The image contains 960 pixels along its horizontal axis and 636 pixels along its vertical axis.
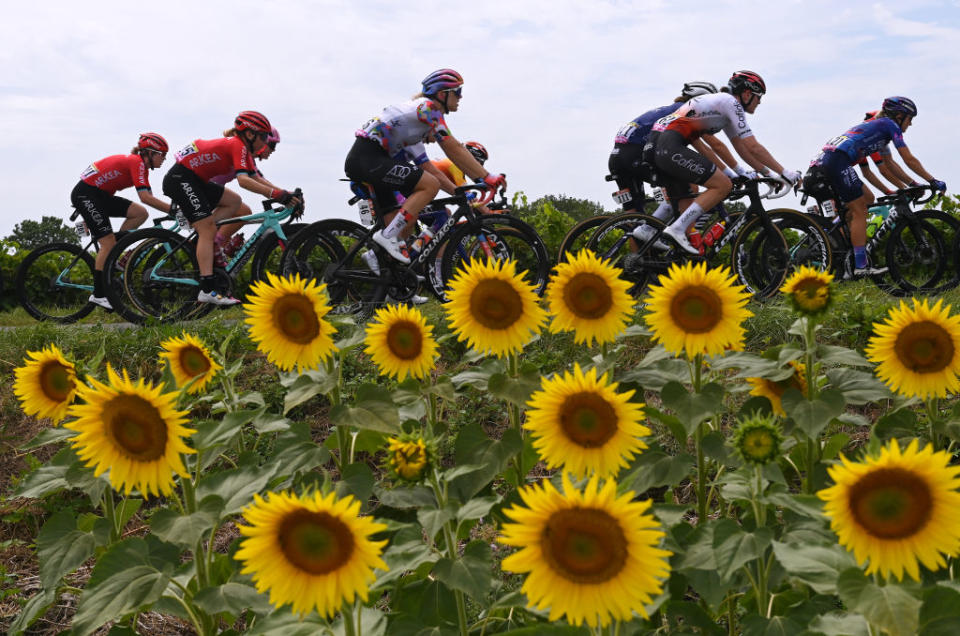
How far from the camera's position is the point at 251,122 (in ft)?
28.9

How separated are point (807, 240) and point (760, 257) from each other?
1140mm


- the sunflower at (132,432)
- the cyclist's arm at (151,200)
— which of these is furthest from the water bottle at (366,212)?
the sunflower at (132,432)

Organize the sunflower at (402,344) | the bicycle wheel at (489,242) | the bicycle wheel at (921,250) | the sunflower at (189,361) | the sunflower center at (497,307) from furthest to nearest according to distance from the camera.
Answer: the bicycle wheel at (921,250), the bicycle wheel at (489,242), the sunflower at (189,361), the sunflower at (402,344), the sunflower center at (497,307)

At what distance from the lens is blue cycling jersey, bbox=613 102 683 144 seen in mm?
9016

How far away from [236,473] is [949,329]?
1982 millimetres

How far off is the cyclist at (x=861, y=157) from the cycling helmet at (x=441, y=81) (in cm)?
534

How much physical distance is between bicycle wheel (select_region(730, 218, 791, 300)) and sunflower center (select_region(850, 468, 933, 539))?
7.48 meters

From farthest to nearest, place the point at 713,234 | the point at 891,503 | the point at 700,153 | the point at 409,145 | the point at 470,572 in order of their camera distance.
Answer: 1. the point at 713,234
2. the point at 700,153
3. the point at 409,145
4. the point at 470,572
5. the point at 891,503

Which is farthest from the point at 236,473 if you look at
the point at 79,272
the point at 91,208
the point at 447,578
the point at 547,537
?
the point at 79,272

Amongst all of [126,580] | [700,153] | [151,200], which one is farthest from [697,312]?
[151,200]

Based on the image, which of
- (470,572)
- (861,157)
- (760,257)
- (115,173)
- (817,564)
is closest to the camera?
(817,564)

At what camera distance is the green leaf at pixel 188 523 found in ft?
5.71

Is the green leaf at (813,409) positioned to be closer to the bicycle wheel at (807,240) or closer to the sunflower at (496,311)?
the sunflower at (496,311)

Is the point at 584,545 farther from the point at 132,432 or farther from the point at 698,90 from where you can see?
the point at 698,90
